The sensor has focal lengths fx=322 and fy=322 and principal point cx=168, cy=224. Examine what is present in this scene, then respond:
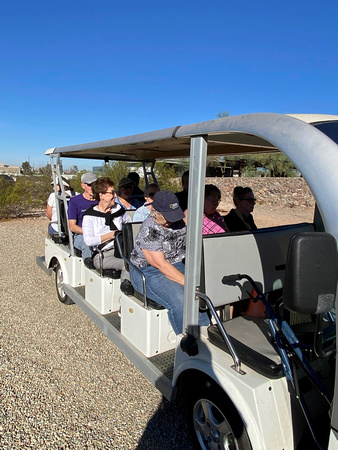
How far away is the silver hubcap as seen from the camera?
190 cm

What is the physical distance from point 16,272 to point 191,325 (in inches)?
212

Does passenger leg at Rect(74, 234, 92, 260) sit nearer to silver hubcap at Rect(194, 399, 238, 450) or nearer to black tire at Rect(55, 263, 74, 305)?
black tire at Rect(55, 263, 74, 305)

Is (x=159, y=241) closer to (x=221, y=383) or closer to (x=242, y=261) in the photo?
(x=242, y=261)

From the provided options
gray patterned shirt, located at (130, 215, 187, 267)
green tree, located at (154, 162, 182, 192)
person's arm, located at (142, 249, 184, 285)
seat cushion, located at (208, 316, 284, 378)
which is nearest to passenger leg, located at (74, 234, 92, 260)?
gray patterned shirt, located at (130, 215, 187, 267)

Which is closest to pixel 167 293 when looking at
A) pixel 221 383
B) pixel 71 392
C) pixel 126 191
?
pixel 221 383

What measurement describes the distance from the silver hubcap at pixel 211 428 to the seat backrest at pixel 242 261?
65 cm

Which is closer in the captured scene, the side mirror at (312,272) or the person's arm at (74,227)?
the side mirror at (312,272)

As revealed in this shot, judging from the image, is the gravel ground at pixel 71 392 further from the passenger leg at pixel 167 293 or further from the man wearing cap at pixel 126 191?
the man wearing cap at pixel 126 191

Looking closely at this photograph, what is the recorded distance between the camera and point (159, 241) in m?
2.75

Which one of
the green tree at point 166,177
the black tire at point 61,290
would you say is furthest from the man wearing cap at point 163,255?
the green tree at point 166,177

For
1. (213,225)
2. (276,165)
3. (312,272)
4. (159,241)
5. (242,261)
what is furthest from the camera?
(276,165)

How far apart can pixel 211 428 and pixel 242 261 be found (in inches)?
44.0

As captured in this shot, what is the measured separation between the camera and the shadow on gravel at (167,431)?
2.36m

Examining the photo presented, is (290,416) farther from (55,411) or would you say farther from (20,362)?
(20,362)
